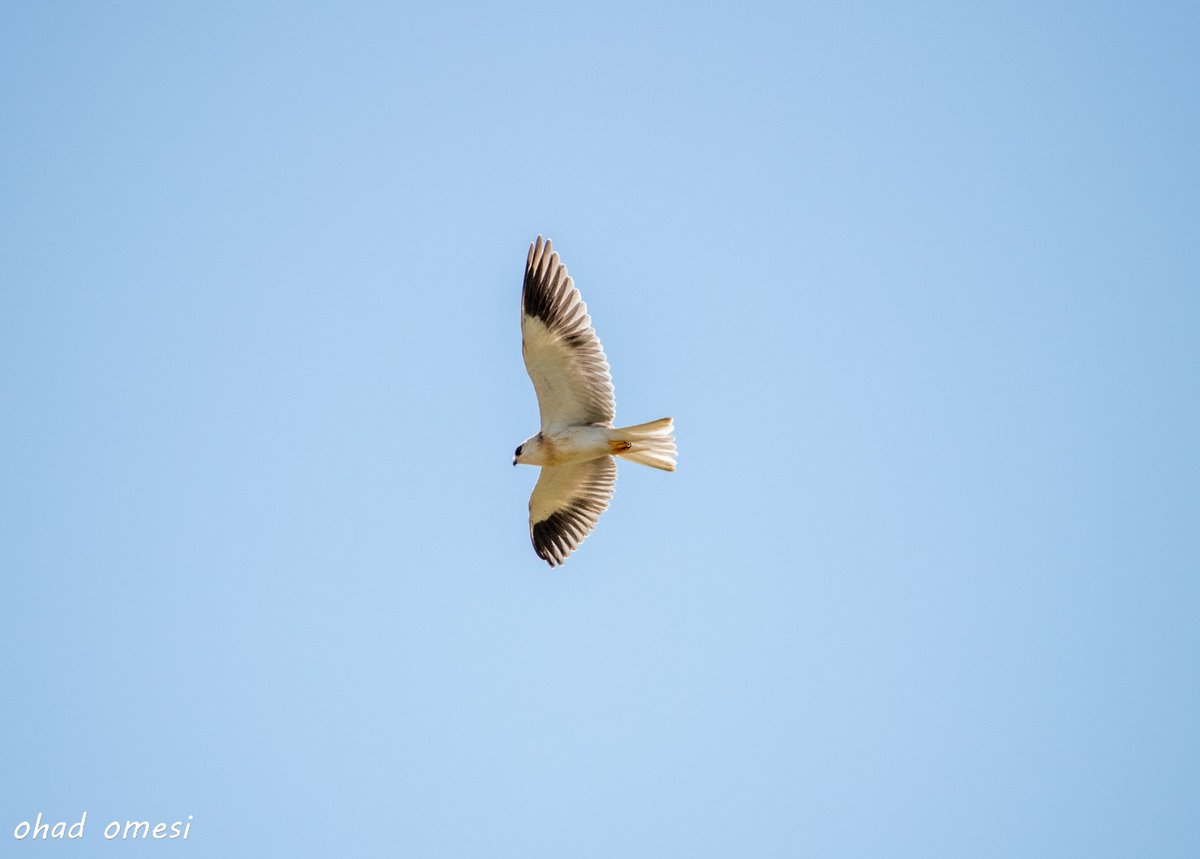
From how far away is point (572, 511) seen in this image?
12.7 meters

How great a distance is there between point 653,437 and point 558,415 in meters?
0.94

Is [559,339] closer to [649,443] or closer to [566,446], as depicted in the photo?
[566,446]

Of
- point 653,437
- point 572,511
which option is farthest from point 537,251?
point 572,511

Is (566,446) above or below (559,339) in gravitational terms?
below

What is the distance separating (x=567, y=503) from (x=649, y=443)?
163 centimetres

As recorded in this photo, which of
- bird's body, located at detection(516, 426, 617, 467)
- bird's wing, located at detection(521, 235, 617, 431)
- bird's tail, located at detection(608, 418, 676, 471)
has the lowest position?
bird's tail, located at detection(608, 418, 676, 471)

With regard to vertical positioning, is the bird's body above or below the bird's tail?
above

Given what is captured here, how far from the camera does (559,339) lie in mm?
11312

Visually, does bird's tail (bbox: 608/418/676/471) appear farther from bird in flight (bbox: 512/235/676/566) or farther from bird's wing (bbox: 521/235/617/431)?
bird's wing (bbox: 521/235/617/431)

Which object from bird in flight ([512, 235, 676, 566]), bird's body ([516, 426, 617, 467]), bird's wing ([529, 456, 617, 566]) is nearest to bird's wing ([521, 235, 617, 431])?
bird in flight ([512, 235, 676, 566])

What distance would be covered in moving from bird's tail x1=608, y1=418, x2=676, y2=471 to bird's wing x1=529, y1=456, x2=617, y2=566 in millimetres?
872

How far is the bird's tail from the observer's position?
37.0ft

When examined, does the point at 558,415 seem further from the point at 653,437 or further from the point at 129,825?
the point at 129,825

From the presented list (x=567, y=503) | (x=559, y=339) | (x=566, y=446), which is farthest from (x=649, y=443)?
(x=567, y=503)
